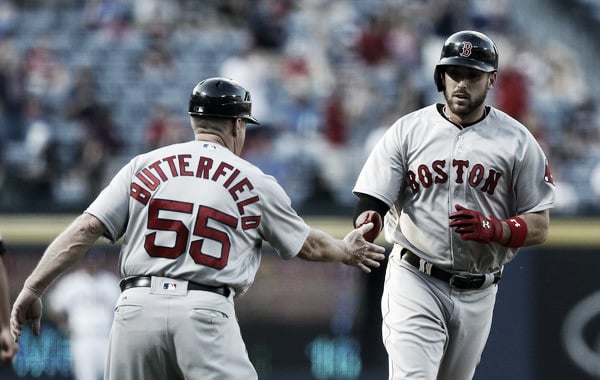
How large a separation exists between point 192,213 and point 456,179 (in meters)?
1.53

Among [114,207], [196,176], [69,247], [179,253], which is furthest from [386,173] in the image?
[69,247]

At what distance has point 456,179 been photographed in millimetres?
5797

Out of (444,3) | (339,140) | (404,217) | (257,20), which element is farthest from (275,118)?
(404,217)

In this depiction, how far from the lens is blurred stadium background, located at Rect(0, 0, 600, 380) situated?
34.6ft

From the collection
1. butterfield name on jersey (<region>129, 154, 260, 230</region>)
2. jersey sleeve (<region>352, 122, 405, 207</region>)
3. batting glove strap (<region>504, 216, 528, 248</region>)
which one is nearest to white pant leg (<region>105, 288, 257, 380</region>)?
butterfield name on jersey (<region>129, 154, 260, 230</region>)

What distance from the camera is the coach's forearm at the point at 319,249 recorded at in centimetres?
532

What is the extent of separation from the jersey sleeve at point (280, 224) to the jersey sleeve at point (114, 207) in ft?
2.00

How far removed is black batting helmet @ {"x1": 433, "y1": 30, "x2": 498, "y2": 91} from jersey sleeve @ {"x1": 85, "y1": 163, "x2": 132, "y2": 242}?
176cm

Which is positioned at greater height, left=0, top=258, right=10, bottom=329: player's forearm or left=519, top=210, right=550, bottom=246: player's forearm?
left=519, top=210, right=550, bottom=246: player's forearm

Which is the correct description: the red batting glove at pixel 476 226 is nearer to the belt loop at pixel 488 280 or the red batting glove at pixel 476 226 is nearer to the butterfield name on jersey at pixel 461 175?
the butterfield name on jersey at pixel 461 175

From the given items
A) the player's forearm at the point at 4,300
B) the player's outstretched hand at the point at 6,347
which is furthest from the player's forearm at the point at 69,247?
the player's outstretched hand at the point at 6,347

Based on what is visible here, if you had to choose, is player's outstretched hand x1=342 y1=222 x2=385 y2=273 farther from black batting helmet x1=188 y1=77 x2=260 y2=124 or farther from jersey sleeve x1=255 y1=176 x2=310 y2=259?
black batting helmet x1=188 y1=77 x2=260 y2=124

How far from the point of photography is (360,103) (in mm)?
13023

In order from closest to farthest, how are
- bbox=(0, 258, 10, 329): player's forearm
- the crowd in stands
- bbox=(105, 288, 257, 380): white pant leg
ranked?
bbox=(105, 288, 257, 380): white pant leg
bbox=(0, 258, 10, 329): player's forearm
the crowd in stands
